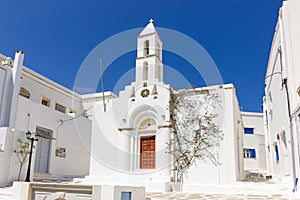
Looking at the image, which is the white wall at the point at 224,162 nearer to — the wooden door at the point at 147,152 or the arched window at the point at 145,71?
the wooden door at the point at 147,152

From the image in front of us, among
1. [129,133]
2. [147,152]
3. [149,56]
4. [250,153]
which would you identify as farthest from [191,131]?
[250,153]

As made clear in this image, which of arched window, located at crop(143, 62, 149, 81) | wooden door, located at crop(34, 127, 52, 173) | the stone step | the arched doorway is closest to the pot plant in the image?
the arched doorway

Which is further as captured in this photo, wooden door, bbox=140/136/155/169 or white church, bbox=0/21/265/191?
wooden door, bbox=140/136/155/169

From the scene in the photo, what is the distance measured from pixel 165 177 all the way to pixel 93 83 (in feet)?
27.4

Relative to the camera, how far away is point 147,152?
47.1 feet

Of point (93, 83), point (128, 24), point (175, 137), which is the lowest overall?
point (175, 137)

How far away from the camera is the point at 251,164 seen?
23.8 m

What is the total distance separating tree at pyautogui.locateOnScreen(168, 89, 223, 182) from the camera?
12703mm

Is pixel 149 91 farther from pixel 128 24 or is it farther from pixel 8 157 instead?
pixel 8 157

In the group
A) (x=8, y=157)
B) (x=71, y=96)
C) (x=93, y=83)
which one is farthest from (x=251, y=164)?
(x=8, y=157)

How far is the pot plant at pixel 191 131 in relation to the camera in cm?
1268

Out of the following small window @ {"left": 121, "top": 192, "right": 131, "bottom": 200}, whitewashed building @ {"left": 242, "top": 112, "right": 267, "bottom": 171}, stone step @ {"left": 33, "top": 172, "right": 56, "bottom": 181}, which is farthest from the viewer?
whitewashed building @ {"left": 242, "top": 112, "right": 267, "bottom": 171}

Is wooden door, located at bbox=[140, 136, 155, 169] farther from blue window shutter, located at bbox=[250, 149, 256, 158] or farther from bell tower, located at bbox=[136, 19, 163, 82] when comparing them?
blue window shutter, located at bbox=[250, 149, 256, 158]

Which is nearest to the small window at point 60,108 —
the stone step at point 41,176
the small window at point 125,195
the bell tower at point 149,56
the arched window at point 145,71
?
the stone step at point 41,176
